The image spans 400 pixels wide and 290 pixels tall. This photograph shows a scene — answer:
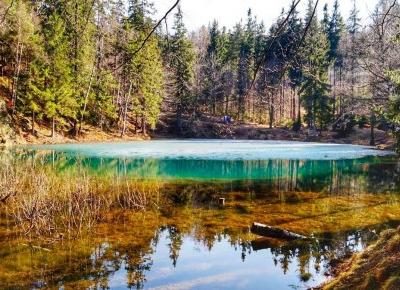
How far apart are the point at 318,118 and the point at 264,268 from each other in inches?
1994

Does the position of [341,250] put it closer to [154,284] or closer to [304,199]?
[154,284]

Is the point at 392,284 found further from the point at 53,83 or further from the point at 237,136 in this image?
the point at 237,136

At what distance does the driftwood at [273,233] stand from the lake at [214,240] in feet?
0.80

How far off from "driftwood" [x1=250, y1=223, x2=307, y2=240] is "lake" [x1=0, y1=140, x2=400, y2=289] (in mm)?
244

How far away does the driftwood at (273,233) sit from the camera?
36.2 ft

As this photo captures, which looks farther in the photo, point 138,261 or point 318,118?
point 318,118

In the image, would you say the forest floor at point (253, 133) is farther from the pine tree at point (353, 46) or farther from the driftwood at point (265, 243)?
the driftwood at point (265, 243)

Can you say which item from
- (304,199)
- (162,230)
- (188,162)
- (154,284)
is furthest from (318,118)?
(154,284)

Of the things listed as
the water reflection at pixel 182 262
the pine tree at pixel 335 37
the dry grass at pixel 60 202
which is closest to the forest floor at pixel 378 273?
the water reflection at pixel 182 262

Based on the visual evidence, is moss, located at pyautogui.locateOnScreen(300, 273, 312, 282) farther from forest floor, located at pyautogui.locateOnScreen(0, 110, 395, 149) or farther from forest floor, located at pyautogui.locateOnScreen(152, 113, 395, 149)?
forest floor, located at pyautogui.locateOnScreen(152, 113, 395, 149)

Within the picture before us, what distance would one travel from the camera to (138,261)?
30.2 ft

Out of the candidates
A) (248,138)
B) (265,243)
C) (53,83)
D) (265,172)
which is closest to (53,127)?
(53,83)

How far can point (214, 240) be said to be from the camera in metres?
11.1

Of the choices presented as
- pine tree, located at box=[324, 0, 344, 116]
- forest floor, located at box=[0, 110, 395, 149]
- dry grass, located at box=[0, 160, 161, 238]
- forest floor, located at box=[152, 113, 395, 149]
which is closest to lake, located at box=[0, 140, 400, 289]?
dry grass, located at box=[0, 160, 161, 238]
